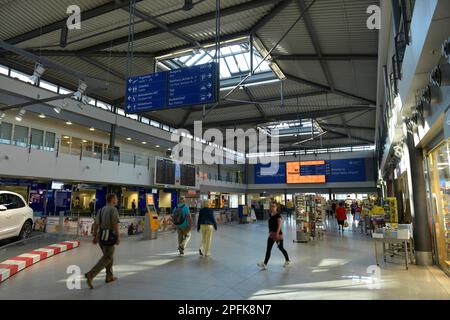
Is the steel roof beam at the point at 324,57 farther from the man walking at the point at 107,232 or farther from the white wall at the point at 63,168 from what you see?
the man walking at the point at 107,232

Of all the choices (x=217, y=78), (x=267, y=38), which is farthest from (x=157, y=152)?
(x=217, y=78)

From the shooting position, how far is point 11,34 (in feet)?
34.1

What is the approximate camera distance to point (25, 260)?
21.5 feet

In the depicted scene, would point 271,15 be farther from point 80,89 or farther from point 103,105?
point 103,105

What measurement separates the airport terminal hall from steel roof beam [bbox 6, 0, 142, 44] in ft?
0.14

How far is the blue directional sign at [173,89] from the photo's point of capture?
7.48 m

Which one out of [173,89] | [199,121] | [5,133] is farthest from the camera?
[199,121]

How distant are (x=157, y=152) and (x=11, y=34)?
16067 mm

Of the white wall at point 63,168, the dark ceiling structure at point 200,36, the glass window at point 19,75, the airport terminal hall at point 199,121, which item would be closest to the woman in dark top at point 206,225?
the airport terminal hall at point 199,121

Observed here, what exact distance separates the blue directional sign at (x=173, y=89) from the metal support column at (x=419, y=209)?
5.13 meters

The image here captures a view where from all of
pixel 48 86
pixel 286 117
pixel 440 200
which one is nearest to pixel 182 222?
pixel 440 200

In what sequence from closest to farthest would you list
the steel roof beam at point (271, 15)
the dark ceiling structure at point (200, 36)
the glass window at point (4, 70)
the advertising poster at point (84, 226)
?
the dark ceiling structure at point (200, 36)
the steel roof beam at point (271, 15)
the advertising poster at point (84, 226)
the glass window at point (4, 70)

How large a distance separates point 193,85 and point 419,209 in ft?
20.9
